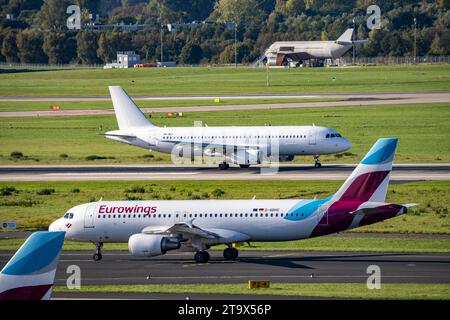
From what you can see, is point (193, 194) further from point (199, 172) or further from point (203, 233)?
point (203, 233)

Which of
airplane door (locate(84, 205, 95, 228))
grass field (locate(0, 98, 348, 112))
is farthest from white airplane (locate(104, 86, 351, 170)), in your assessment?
grass field (locate(0, 98, 348, 112))

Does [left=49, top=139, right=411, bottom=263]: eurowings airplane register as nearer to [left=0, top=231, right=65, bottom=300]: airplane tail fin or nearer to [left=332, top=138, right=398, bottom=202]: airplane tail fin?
[left=332, top=138, right=398, bottom=202]: airplane tail fin

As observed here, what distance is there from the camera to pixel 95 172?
91.6 metres

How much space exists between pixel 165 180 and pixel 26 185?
1135cm

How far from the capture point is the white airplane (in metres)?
90.4

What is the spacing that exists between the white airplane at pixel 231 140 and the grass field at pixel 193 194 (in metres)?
8.65

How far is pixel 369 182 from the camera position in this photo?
4859 centimetres

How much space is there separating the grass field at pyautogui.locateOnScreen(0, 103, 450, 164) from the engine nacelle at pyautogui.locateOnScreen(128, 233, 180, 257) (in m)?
50.5

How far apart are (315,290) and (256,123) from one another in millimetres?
91028

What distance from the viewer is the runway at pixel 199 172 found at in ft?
277

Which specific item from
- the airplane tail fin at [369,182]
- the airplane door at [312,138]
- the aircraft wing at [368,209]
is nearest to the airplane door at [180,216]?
the airplane tail fin at [369,182]

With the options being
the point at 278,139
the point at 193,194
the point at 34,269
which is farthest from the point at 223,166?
the point at 34,269
